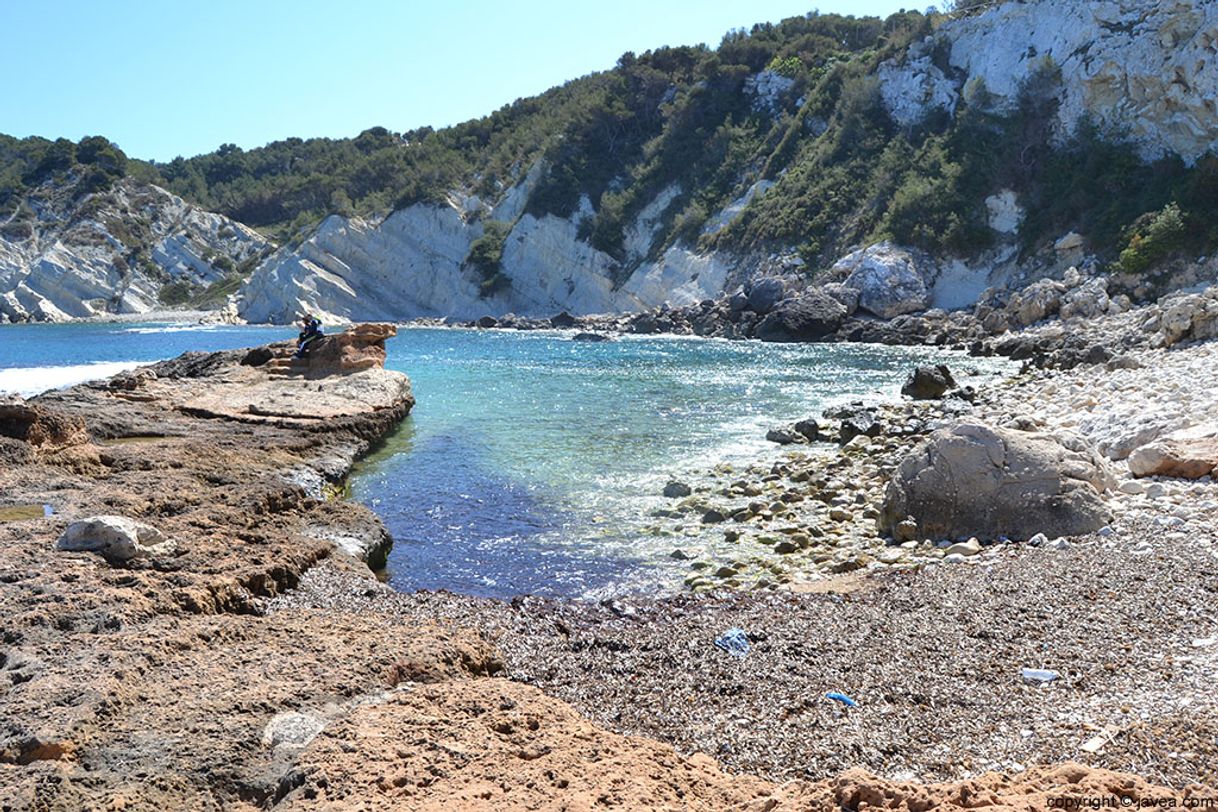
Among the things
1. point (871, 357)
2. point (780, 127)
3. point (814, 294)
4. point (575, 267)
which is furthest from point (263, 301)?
point (871, 357)

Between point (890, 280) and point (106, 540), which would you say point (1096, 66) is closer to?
point (890, 280)

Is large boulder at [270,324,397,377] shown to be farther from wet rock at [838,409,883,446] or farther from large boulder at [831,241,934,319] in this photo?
large boulder at [831,241,934,319]

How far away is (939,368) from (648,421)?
7.87 meters

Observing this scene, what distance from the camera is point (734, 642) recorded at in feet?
21.7

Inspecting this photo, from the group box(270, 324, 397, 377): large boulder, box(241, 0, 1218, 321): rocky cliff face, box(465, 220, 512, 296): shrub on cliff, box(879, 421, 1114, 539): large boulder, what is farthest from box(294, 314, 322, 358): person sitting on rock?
box(465, 220, 512, 296): shrub on cliff

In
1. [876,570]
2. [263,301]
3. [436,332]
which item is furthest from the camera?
[263,301]

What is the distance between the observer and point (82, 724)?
4.76 m

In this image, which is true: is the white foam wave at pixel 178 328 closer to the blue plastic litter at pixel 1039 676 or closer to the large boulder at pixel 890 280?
the large boulder at pixel 890 280

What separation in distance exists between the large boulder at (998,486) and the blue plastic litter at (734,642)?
4327 millimetres

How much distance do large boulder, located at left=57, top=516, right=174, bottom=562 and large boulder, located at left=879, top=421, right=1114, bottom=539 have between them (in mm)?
8013

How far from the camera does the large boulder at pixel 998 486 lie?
31.0ft

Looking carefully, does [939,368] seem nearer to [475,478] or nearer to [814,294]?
[475,478]

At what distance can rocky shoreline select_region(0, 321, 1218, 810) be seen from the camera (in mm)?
4363

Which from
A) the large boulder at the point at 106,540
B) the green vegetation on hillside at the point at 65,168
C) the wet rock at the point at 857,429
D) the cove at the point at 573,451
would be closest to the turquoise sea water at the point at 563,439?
the cove at the point at 573,451
